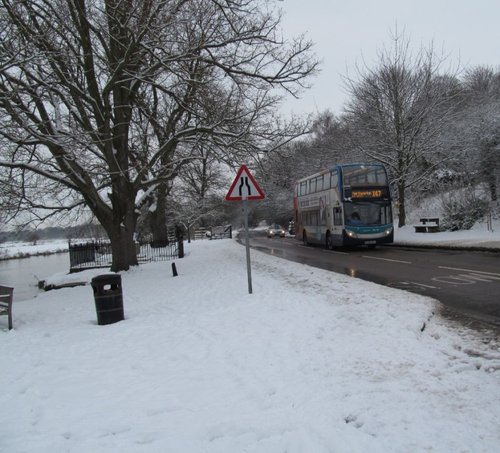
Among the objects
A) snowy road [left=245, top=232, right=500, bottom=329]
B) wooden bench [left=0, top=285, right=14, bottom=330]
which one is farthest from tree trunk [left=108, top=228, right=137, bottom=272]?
wooden bench [left=0, top=285, right=14, bottom=330]

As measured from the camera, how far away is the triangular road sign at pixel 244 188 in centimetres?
971

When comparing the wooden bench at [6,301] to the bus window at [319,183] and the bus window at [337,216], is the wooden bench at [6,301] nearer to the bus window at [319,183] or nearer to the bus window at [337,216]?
the bus window at [337,216]

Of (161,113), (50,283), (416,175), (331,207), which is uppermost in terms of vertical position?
(161,113)

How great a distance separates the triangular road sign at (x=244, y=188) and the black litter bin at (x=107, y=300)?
9.68ft

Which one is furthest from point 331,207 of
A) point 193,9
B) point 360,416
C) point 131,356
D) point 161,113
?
point 360,416

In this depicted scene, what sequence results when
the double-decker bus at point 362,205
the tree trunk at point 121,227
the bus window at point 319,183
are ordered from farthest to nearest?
the bus window at point 319,183 → the double-decker bus at point 362,205 → the tree trunk at point 121,227

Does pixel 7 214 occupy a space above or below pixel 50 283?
above

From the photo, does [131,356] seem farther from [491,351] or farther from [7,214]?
[7,214]

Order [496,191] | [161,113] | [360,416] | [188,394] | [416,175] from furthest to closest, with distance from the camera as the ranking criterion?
[416,175] → [496,191] → [161,113] → [188,394] → [360,416]

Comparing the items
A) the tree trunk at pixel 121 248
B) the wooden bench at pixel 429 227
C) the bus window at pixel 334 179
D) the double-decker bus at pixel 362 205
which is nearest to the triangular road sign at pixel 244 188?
the tree trunk at pixel 121 248

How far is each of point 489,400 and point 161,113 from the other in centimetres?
1979

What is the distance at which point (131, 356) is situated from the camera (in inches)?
242

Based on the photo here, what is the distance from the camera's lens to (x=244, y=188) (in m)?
9.77

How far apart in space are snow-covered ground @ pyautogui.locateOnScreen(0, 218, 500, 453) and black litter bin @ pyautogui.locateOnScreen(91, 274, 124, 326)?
0.35 metres
